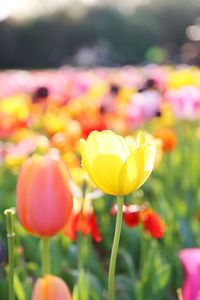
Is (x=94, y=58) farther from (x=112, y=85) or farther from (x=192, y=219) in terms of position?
(x=192, y=219)

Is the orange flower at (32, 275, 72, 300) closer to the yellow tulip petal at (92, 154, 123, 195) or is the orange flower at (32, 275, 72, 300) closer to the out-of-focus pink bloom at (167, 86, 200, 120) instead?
the yellow tulip petal at (92, 154, 123, 195)

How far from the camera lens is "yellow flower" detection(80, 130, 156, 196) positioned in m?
0.87

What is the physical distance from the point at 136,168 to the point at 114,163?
0.03 metres

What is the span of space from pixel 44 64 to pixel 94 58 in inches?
324

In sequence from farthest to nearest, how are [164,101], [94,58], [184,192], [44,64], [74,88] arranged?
1. [44,64]
2. [94,58]
3. [74,88]
4. [164,101]
5. [184,192]

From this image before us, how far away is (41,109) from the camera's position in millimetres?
3490

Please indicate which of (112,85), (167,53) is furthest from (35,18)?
(112,85)

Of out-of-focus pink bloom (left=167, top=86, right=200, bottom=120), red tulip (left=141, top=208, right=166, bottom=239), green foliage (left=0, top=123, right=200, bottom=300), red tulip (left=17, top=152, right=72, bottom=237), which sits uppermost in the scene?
out-of-focus pink bloom (left=167, top=86, right=200, bottom=120)

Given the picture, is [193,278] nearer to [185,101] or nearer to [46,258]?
[46,258]

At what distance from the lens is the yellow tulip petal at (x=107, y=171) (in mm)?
875

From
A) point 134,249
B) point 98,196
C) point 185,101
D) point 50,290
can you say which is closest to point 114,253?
point 50,290

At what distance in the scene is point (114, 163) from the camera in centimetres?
88

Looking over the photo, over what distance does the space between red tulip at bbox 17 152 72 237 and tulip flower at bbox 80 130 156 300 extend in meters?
0.07

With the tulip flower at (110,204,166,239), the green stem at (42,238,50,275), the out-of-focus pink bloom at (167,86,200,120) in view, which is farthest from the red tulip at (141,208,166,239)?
the out-of-focus pink bloom at (167,86,200,120)
